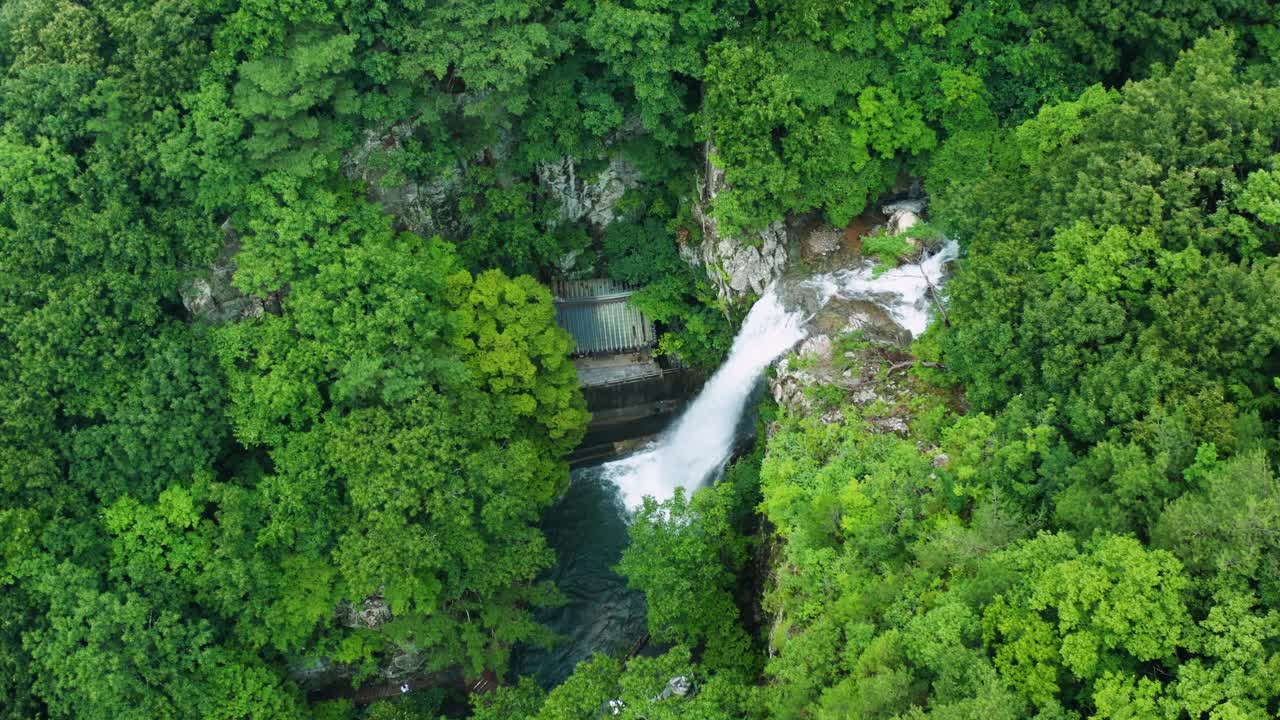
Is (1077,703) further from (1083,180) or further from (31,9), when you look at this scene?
(31,9)

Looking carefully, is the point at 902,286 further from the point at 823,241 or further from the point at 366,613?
Answer: the point at 366,613

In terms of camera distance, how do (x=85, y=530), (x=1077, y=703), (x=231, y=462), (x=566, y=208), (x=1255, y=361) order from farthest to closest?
(x=566, y=208), (x=231, y=462), (x=85, y=530), (x=1255, y=361), (x=1077, y=703)

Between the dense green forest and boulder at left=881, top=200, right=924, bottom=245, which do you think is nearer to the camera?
the dense green forest

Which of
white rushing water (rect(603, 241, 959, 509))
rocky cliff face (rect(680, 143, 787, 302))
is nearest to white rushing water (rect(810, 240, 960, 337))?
white rushing water (rect(603, 241, 959, 509))

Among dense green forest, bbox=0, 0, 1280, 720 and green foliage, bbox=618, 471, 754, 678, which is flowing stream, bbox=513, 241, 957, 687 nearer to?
dense green forest, bbox=0, 0, 1280, 720

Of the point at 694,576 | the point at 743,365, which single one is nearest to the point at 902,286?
the point at 743,365

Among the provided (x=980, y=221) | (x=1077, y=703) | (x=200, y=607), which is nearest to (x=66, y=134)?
(x=200, y=607)
